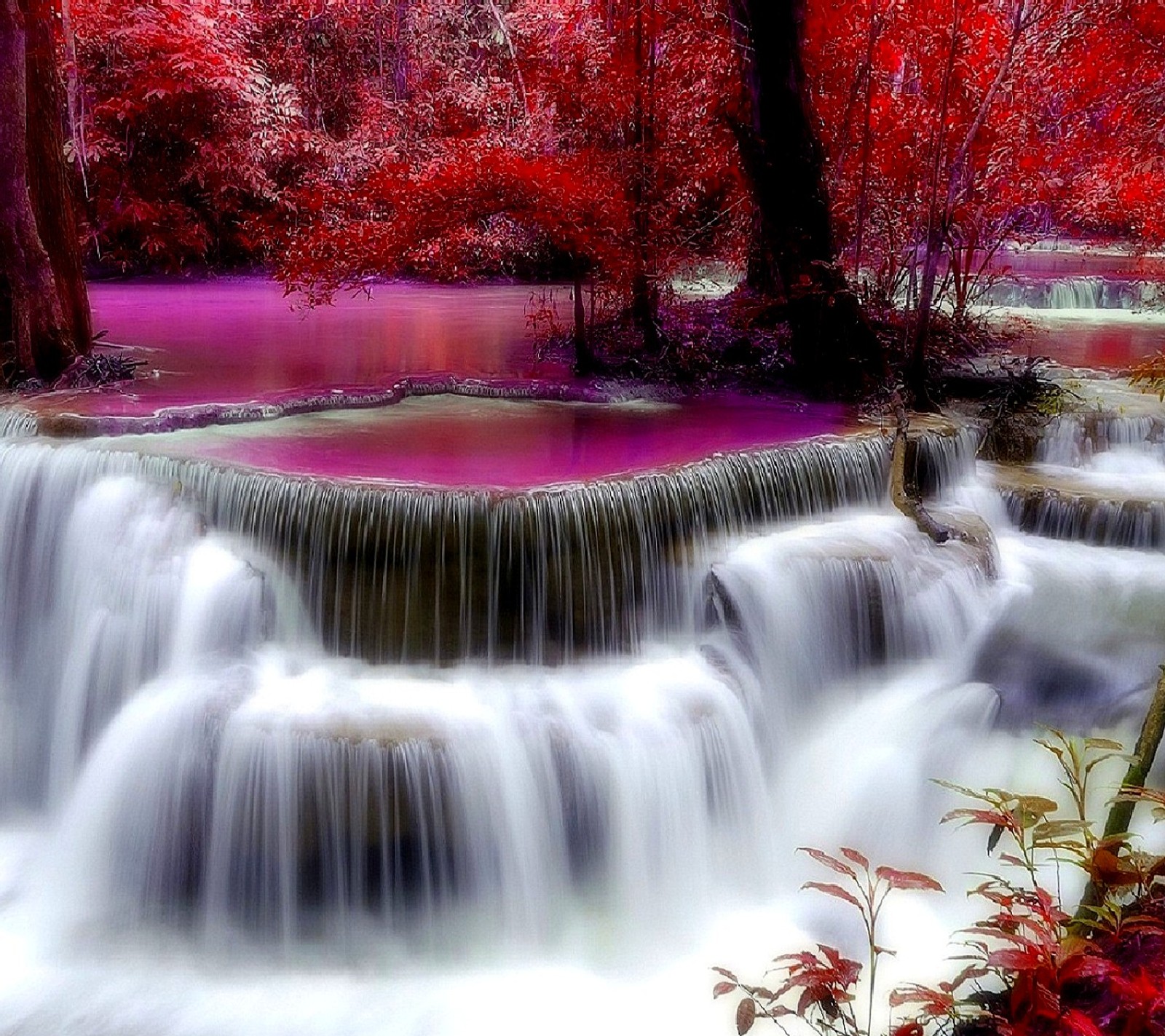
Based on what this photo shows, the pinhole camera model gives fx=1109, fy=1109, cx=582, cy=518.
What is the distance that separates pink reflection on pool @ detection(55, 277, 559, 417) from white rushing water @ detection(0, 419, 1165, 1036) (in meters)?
2.28

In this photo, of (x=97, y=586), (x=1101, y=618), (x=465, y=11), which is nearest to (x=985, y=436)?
(x=1101, y=618)

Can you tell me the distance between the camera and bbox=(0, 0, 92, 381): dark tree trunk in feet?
27.5

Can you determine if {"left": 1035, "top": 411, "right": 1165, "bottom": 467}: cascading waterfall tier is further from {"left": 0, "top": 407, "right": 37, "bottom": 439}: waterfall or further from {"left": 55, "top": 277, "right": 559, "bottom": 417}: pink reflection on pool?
{"left": 0, "top": 407, "right": 37, "bottom": 439}: waterfall

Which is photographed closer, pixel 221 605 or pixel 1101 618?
pixel 221 605

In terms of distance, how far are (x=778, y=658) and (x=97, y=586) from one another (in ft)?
12.7

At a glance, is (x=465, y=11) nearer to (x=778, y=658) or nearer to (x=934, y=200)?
(x=934, y=200)

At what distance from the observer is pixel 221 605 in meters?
5.89

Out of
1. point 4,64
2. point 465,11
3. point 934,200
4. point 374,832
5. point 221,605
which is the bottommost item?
point 374,832

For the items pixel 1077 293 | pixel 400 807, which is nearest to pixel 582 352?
pixel 400 807

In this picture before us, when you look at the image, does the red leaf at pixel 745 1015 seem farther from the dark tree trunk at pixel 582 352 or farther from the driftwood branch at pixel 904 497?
the dark tree trunk at pixel 582 352

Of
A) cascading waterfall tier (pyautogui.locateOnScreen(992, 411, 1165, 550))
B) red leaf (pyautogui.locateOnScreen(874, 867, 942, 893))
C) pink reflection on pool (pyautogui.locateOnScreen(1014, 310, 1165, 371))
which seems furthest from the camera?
pink reflection on pool (pyautogui.locateOnScreen(1014, 310, 1165, 371))

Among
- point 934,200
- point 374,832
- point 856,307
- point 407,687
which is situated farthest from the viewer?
point 856,307

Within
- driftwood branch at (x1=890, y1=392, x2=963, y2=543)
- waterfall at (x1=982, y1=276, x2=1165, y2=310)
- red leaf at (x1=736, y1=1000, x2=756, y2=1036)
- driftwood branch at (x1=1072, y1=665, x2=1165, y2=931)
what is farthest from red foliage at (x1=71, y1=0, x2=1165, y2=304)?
red leaf at (x1=736, y1=1000, x2=756, y2=1036)

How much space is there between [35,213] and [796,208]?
20.5 feet
